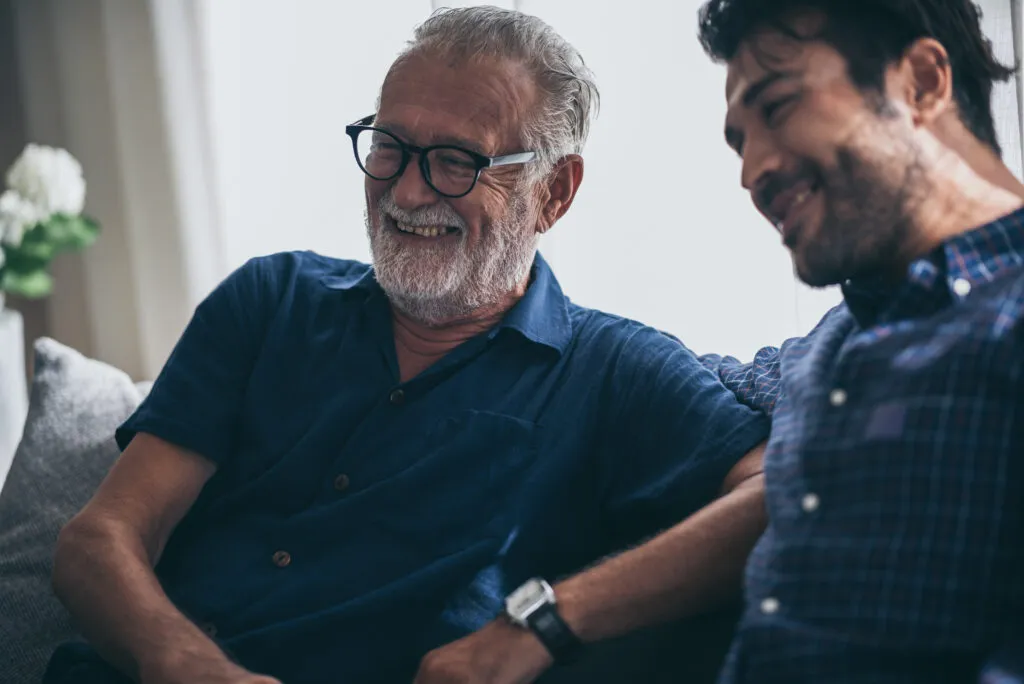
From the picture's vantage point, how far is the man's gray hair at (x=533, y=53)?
1508 millimetres

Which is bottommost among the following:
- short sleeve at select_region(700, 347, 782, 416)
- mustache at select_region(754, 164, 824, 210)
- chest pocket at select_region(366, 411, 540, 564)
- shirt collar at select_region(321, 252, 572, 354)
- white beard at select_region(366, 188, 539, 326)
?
chest pocket at select_region(366, 411, 540, 564)

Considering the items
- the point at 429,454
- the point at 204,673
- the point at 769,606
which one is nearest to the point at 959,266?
the point at 769,606

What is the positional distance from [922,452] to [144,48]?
2.38 metres

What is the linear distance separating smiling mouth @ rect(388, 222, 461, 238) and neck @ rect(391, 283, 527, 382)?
0.12m

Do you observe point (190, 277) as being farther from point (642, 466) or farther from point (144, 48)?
point (642, 466)

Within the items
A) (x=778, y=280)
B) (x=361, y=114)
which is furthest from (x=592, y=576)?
(x=361, y=114)

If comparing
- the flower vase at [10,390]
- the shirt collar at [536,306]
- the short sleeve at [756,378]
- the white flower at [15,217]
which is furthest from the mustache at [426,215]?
the white flower at [15,217]

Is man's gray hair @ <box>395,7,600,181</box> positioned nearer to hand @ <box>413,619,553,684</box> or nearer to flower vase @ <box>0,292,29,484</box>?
hand @ <box>413,619,553,684</box>

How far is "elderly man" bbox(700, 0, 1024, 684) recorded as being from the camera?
2.95 feet

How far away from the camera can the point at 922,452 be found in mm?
920

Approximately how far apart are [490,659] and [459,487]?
262mm

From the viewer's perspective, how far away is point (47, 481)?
1.64 meters

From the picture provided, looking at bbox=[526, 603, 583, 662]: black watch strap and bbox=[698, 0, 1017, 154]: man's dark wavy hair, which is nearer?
bbox=[698, 0, 1017, 154]: man's dark wavy hair

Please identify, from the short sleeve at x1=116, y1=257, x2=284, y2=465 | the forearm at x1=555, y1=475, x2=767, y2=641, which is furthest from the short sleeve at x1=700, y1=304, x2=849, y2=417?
the short sleeve at x1=116, y1=257, x2=284, y2=465
